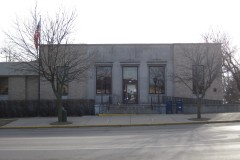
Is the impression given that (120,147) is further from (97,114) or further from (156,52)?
(156,52)

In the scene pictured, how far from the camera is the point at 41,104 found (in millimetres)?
28750

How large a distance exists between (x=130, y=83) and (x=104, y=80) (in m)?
2.62

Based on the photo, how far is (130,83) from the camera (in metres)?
35.0

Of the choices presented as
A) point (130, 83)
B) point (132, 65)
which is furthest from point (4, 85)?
point (132, 65)

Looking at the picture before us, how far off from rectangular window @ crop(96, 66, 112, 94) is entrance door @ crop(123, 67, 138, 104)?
1.51 meters

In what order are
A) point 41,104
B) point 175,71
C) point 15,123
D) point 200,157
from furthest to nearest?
point 175,71 < point 41,104 < point 15,123 < point 200,157

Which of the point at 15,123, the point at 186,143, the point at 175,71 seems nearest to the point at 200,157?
the point at 186,143

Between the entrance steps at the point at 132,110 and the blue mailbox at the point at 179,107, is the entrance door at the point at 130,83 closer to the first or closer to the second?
the entrance steps at the point at 132,110

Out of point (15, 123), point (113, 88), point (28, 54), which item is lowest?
point (15, 123)

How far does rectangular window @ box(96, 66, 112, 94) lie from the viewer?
34812 millimetres

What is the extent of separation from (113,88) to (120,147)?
23.1 metres

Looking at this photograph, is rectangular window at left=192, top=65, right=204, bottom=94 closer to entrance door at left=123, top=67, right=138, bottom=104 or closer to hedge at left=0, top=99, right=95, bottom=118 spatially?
hedge at left=0, top=99, right=95, bottom=118

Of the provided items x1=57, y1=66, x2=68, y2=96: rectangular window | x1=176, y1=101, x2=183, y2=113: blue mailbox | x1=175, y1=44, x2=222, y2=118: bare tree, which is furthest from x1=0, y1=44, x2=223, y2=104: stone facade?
x1=57, y1=66, x2=68, y2=96: rectangular window

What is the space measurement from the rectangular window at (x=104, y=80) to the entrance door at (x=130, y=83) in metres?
1.51
